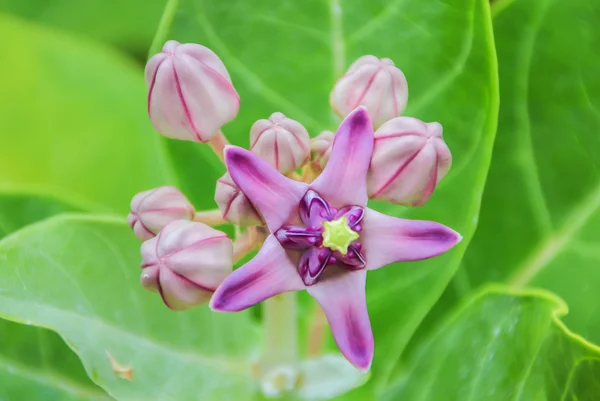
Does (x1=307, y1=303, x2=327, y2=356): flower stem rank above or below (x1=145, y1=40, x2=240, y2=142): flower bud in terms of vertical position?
below

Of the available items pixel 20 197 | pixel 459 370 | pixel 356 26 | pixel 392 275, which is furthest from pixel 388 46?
pixel 20 197

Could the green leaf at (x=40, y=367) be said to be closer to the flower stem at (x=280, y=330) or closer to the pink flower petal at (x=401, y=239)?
the flower stem at (x=280, y=330)

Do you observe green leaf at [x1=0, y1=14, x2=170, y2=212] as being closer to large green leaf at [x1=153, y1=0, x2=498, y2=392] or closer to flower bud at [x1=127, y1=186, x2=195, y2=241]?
large green leaf at [x1=153, y1=0, x2=498, y2=392]

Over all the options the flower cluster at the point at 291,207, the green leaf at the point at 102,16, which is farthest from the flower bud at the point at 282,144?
the green leaf at the point at 102,16

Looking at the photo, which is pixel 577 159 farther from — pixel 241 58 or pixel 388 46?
pixel 241 58

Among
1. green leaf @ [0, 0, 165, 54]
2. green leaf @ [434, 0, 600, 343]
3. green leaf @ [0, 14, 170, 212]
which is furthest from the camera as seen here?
green leaf @ [0, 0, 165, 54]

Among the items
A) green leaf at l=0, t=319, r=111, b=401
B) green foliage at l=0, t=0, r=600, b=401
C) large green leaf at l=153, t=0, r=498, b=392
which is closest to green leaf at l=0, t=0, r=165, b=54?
green foliage at l=0, t=0, r=600, b=401

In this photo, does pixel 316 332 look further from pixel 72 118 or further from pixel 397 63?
pixel 72 118
